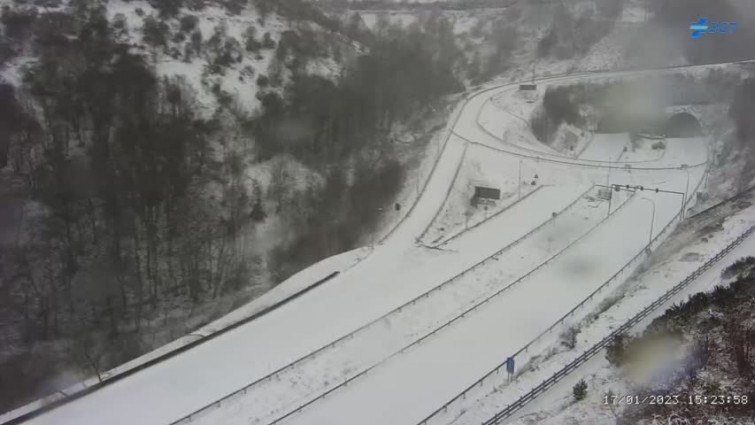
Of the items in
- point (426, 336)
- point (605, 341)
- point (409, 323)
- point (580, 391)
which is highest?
point (580, 391)

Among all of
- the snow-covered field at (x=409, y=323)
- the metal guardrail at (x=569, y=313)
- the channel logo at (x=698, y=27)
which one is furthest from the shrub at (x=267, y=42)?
the channel logo at (x=698, y=27)

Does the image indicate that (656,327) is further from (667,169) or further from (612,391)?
(667,169)

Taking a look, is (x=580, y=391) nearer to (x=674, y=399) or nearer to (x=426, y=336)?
(x=674, y=399)

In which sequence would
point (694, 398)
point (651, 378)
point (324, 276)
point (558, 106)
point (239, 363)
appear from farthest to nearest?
point (558, 106) → point (324, 276) → point (239, 363) → point (651, 378) → point (694, 398)

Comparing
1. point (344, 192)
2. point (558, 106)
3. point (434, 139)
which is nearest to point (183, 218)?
point (344, 192)

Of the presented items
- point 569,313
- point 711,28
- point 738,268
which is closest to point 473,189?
point 569,313
